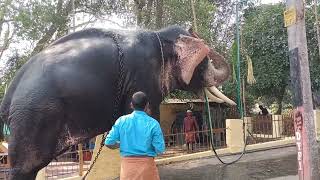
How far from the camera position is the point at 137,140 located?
4395 mm

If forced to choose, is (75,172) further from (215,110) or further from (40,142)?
(215,110)

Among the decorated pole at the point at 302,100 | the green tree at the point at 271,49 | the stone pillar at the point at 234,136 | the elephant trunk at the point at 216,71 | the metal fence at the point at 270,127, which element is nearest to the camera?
the decorated pole at the point at 302,100

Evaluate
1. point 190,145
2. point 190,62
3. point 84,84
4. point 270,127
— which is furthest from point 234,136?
point 84,84

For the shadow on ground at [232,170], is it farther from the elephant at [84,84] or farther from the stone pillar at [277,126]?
the stone pillar at [277,126]

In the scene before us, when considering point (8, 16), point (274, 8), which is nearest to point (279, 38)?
point (274, 8)

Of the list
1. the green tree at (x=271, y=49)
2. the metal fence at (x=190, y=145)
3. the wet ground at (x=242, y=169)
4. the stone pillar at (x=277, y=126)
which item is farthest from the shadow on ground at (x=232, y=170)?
the green tree at (x=271, y=49)

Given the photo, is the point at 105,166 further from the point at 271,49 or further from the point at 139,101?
the point at 271,49

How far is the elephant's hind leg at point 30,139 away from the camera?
4.67 metres

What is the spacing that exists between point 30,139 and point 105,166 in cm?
504

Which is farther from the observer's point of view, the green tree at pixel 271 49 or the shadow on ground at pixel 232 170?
the green tree at pixel 271 49

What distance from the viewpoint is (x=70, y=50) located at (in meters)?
5.15

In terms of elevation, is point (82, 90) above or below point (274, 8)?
below

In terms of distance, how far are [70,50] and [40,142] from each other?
1.04m

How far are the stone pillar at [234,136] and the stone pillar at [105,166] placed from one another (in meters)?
3.53
